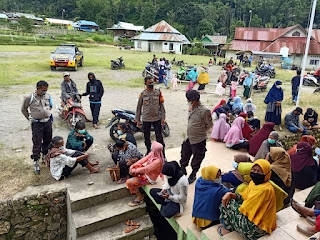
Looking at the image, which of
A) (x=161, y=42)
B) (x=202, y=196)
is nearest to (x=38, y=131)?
(x=202, y=196)

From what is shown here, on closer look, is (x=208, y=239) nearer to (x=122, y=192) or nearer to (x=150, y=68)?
(x=122, y=192)

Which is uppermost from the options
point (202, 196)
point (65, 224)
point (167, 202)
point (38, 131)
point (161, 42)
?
point (161, 42)

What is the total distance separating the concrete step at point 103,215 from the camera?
3653 millimetres

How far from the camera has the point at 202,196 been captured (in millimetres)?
2992

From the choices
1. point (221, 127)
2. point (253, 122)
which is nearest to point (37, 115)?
point (221, 127)

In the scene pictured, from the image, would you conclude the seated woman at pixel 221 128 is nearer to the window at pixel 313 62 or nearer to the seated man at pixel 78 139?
the seated man at pixel 78 139

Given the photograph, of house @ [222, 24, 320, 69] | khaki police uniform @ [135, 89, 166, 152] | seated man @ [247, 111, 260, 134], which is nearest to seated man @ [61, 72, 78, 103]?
khaki police uniform @ [135, 89, 166, 152]

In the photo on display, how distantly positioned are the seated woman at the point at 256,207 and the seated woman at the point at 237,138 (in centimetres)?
318

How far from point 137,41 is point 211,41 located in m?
14.0

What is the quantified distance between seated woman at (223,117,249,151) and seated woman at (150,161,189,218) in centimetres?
285

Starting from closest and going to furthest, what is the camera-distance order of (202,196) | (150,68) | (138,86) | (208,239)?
1. (208,239)
2. (202,196)
3. (138,86)
4. (150,68)

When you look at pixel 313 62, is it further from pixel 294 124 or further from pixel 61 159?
pixel 61 159

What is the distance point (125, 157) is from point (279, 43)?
107ft

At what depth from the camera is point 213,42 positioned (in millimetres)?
43594
